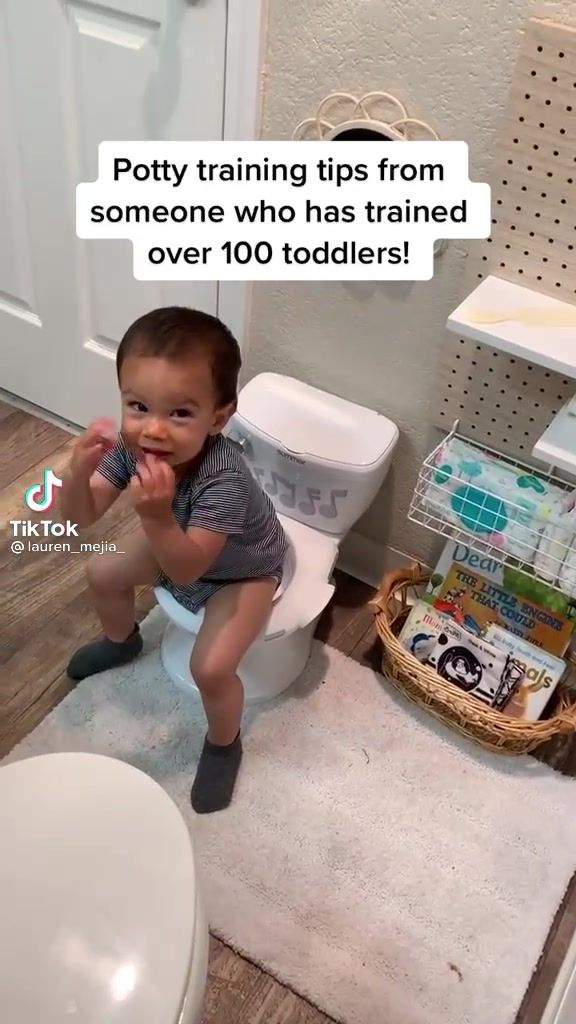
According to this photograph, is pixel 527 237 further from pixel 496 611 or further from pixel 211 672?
pixel 211 672

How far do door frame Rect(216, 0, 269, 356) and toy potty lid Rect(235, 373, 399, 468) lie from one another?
44 centimetres

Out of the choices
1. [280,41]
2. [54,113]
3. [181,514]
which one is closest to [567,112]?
[280,41]

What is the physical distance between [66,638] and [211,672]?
472 mm

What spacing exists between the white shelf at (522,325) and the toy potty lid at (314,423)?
12.8 inches

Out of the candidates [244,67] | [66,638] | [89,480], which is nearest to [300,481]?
[89,480]

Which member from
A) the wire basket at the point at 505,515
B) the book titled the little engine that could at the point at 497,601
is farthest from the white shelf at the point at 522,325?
the book titled the little engine that could at the point at 497,601

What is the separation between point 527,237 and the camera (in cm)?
128

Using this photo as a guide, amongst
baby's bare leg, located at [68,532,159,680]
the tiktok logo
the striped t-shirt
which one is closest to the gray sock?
baby's bare leg, located at [68,532,159,680]

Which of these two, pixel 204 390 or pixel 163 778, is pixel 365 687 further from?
pixel 204 390

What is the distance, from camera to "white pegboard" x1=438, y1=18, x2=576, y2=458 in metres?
1.15

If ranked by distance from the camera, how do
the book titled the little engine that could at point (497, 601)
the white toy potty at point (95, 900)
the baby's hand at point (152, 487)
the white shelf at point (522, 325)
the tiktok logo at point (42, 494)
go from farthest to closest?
1. the tiktok logo at point (42, 494)
2. the book titled the little engine that could at point (497, 601)
3. the white shelf at point (522, 325)
4. the baby's hand at point (152, 487)
5. the white toy potty at point (95, 900)

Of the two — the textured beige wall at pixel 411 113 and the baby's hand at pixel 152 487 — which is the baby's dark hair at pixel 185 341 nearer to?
the baby's hand at pixel 152 487

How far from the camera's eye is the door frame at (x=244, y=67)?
Answer: 1.35 meters

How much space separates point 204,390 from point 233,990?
0.86 metres
